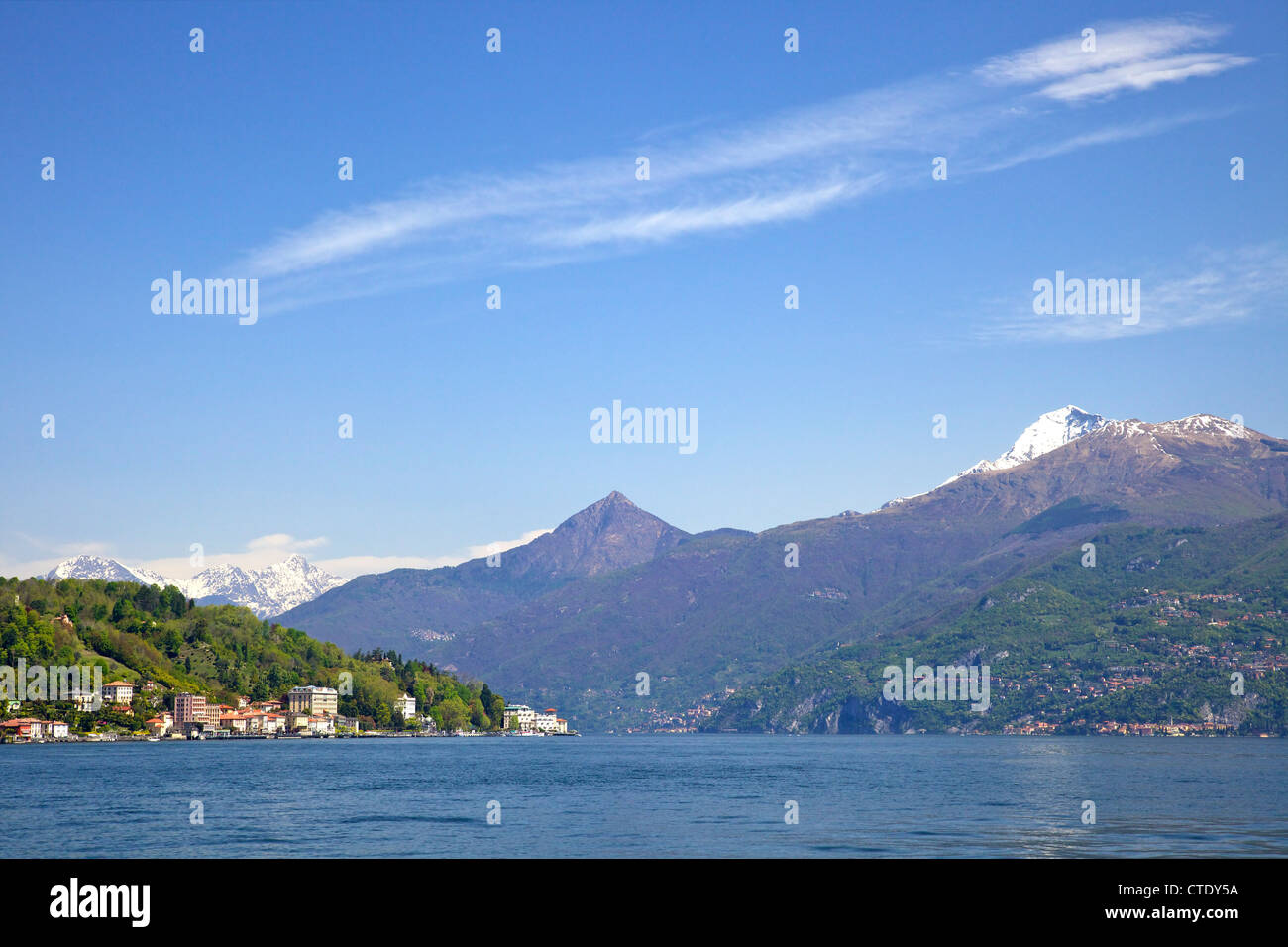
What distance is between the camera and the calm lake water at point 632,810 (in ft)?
157

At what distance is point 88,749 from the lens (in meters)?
161

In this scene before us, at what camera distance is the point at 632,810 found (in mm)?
66625

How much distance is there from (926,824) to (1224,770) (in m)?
72.0

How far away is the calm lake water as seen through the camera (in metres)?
47.9

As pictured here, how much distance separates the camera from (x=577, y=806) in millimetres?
69625
